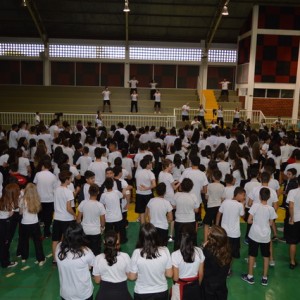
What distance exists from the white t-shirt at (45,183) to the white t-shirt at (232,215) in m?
2.95

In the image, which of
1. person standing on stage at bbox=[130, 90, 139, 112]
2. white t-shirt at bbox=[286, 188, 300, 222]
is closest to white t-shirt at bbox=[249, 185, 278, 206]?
white t-shirt at bbox=[286, 188, 300, 222]

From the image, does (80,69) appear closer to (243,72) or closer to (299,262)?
(243,72)

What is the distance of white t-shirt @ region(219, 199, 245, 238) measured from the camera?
5.48 m

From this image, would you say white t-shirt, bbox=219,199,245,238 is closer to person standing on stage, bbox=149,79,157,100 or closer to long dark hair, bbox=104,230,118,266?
long dark hair, bbox=104,230,118,266

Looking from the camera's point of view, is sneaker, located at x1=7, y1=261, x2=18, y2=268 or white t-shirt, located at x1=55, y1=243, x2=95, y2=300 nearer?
white t-shirt, located at x1=55, y1=243, x2=95, y2=300

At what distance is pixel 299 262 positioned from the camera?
21.6 feet

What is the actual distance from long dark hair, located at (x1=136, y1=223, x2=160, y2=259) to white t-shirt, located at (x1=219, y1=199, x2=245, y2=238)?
208cm

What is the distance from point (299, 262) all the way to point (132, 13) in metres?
17.3

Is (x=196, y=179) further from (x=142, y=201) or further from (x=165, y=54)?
(x=165, y=54)

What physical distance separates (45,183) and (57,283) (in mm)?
1714

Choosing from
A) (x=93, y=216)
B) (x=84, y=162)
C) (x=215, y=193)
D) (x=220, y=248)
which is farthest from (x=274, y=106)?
(x=220, y=248)

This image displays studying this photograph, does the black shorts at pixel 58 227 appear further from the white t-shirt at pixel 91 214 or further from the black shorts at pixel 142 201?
the black shorts at pixel 142 201

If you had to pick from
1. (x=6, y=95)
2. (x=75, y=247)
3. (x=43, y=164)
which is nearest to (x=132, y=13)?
(x=6, y=95)

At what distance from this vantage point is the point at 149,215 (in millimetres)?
5840
